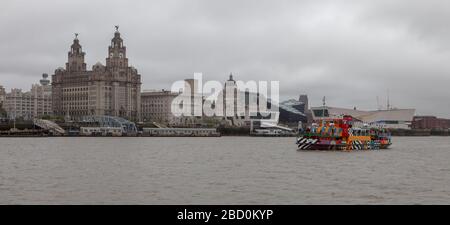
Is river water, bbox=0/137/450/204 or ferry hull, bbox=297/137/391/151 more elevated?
ferry hull, bbox=297/137/391/151

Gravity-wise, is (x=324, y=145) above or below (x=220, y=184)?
above

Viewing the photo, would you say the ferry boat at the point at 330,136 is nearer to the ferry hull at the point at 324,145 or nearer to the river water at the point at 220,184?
the ferry hull at the point at 324,145

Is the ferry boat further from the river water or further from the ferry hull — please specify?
the river water

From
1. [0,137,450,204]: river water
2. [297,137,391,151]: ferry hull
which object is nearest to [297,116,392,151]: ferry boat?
[297,137,391,151]: ferry hull

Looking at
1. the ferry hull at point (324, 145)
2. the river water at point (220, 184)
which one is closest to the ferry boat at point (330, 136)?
the ferry hull at point (324, 145)

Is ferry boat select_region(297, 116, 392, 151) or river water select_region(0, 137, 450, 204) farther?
ferry boat select_region(297, 116, 392, 151)

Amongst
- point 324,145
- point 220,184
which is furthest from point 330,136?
point 220,184

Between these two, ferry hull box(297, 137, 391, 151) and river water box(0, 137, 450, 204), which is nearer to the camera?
river water box(0, 137, 450, 204)

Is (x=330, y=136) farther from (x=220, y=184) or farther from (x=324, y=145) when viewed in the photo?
(x=220, y=184)

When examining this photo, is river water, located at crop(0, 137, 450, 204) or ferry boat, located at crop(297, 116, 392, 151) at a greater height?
ferry boat, located at crop(297, 116, 392, 151)

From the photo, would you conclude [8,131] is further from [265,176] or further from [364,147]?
[265,176]

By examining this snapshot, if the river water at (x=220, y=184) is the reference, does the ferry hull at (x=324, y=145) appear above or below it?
above

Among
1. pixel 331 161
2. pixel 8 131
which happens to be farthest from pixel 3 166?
pixel 8 131

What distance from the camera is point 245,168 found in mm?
50500
